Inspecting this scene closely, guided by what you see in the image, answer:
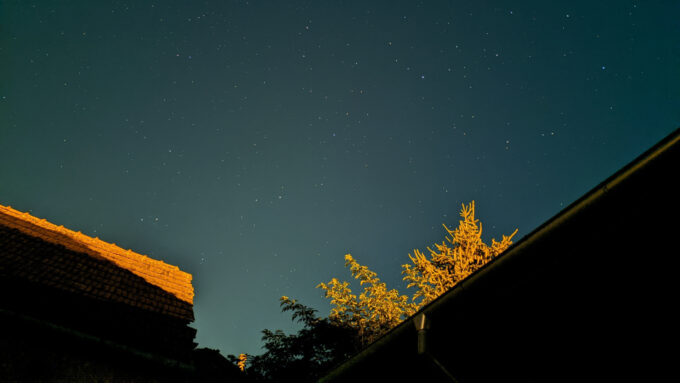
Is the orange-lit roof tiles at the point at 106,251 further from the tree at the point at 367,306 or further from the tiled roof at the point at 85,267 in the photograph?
the tree at the point at 367,306

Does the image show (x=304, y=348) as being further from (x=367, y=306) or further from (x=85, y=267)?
(x=85, y=267)

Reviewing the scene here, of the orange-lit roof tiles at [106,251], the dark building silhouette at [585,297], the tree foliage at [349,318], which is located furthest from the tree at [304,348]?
the dark building silhouette at [585,297]

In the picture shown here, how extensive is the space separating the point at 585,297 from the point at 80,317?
7322 millimetres

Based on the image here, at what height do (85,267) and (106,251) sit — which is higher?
(106,251)

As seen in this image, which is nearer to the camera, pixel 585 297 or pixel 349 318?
pixel 585 297

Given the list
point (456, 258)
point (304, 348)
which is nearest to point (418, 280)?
point (456, 258)

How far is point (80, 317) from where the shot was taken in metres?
5.43

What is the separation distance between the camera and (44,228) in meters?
8.34

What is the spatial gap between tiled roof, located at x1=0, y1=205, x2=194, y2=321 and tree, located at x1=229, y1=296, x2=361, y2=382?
28.6 feet

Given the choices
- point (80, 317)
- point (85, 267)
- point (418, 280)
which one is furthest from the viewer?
point (418, 280)

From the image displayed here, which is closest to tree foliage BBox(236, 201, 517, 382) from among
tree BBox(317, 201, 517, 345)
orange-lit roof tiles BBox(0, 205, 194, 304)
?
tree BBox(317, 201, 517, 345)

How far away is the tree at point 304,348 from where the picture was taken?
50.8 feet

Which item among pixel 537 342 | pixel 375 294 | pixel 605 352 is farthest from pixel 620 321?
pixel 375 294

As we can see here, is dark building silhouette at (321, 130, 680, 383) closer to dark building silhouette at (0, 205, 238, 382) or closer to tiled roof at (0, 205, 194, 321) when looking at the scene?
dark building silhouette at (0, 205, 238, 382)
